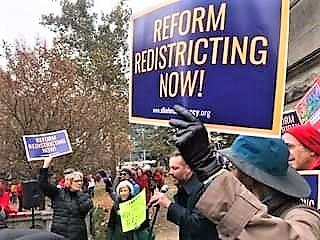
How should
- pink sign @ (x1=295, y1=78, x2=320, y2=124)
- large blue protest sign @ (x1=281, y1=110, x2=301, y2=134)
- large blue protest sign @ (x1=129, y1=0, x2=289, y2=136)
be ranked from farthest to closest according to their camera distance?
1. large blue protest sign @ (x1=281, y1=110, x2=301, y2=134)
2. pink sign @ (x1=295, y1=78, x2=320, y2=124)
3. large blue protest sign @ (x1=129, y1=0, x2=289, y2=136)

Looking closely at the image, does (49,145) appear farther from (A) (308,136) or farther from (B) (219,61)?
(B) (219,61)

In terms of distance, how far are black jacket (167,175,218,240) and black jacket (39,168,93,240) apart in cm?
277

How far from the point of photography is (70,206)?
292 inches

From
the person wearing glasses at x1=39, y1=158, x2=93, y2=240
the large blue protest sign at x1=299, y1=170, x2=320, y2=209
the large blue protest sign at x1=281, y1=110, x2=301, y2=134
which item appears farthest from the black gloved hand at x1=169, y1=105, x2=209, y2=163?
the person wearing glasses at x1=39, y1=158, x2=93, y2=240

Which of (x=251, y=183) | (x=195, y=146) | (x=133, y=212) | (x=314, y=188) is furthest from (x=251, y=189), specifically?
(x=133, y=212)

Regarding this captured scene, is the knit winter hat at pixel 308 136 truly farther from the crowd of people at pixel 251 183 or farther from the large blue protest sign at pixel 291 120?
the large blue protest sign at pixel 291 120

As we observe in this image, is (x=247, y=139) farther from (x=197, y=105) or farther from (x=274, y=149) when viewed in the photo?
(x=197, y=105)

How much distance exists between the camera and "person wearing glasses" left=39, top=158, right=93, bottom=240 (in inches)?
292

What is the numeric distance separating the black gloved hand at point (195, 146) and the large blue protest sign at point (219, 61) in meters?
0.49

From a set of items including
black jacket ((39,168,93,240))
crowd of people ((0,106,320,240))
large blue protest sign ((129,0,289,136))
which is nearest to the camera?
crowd of people ((0,106,320,240))

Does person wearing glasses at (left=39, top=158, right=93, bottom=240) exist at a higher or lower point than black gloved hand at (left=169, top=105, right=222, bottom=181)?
lower

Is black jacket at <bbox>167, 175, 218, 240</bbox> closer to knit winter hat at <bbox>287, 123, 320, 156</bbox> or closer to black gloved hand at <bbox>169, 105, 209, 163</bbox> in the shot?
knit winter hat at <bbox>287, 123, 320, 156</bbox>

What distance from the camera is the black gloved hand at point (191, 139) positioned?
229cm

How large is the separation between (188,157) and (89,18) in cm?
3426
